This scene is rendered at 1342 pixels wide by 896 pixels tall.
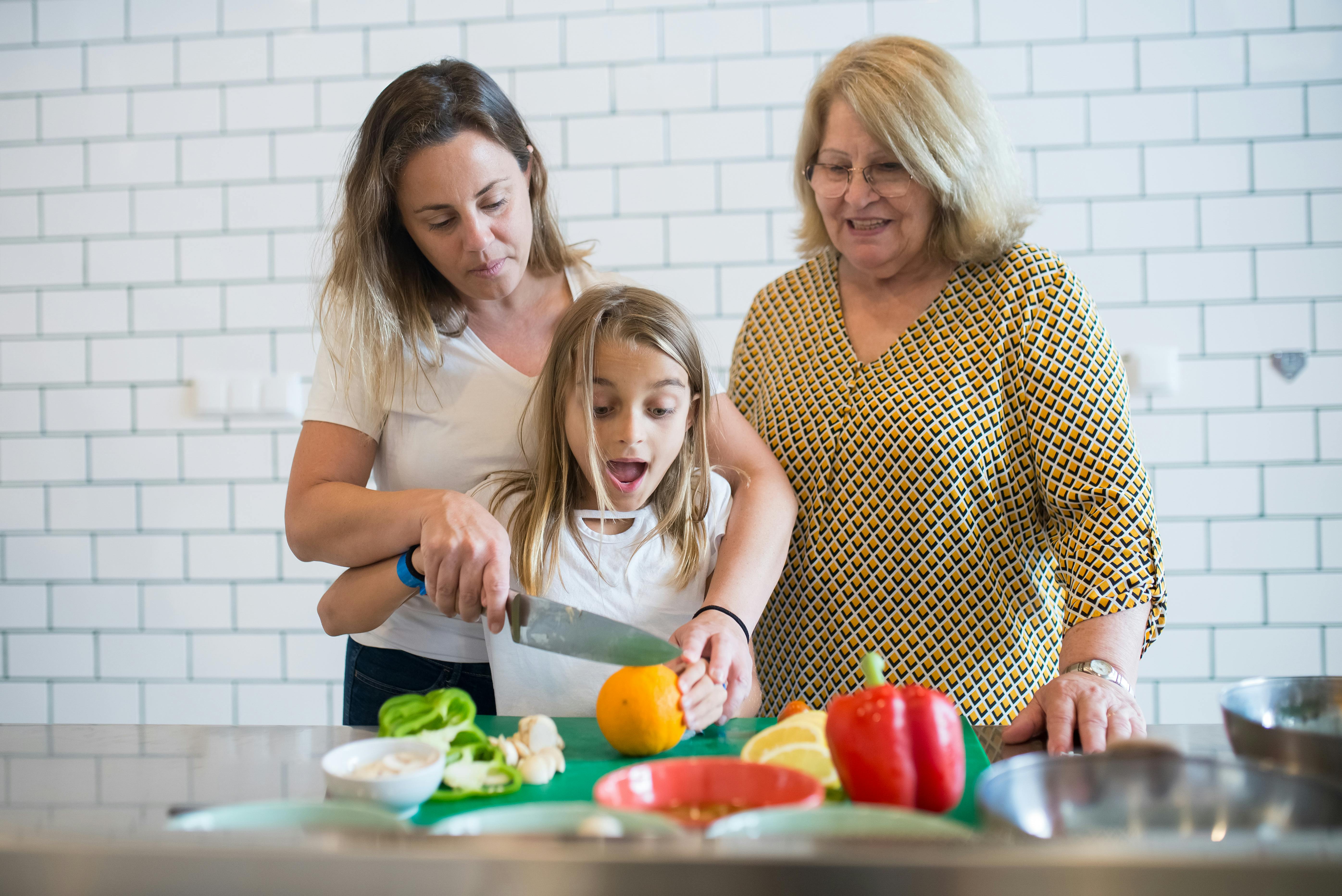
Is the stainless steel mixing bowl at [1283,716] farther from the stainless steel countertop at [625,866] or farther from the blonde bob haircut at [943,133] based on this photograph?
the blonde bob haircut at [943,133]

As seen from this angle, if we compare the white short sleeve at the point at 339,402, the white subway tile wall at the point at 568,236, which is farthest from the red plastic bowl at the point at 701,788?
the white subway tile wall at the point at 568,236

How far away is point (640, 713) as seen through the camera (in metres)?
0.92

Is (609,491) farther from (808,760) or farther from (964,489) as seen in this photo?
(808,760)

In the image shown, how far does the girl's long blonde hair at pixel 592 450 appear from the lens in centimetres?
133

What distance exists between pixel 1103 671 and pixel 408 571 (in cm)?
79

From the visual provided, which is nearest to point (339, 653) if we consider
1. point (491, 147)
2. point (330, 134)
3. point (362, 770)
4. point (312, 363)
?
point (312, 363)

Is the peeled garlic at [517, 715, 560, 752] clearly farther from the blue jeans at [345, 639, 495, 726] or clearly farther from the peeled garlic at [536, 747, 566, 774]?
the blue jeans at [345, 639, 495, 726]

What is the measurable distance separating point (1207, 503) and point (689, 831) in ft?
6.91

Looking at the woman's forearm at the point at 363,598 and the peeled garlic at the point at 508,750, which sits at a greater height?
the woman's forearm at the point at 363,598

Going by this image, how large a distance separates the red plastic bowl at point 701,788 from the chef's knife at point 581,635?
23cm

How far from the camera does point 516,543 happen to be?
1.35 meters

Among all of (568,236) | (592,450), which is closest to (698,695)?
(592,450)

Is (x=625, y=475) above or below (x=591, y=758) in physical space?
above

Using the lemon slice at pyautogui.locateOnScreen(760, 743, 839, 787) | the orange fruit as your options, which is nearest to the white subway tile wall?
the orange fruit
